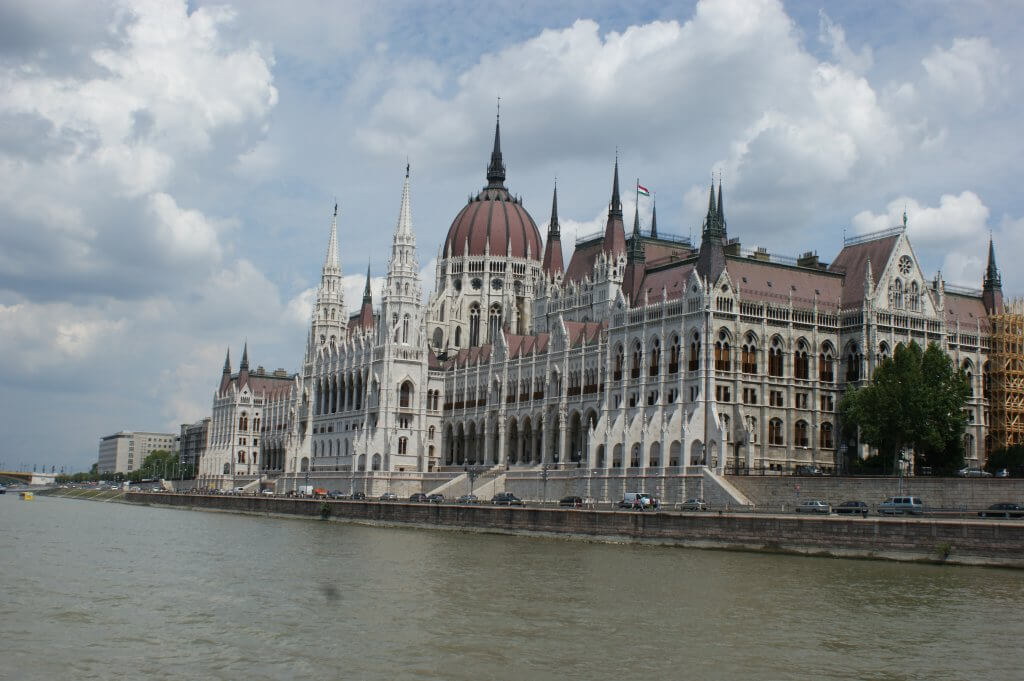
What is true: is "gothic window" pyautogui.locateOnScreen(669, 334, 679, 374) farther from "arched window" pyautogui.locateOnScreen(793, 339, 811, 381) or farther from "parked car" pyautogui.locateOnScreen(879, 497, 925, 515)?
"parked car" pyautogui.locateOnScreen(879, 497, 925, 515)

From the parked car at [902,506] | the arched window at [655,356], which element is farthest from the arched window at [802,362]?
the parked car at [902,506]

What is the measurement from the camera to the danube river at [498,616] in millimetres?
30359

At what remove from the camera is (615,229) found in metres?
116

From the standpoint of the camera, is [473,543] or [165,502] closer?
[473,543]

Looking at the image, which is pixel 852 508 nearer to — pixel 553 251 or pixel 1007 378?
pixel 1007 378

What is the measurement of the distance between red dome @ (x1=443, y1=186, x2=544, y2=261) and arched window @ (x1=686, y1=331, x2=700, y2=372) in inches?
2399

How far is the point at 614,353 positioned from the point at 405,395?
38.8 m

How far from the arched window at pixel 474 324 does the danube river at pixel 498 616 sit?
8559cm

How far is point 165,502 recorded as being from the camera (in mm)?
139500

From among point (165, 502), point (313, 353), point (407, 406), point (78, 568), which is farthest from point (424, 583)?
point (313, 353)

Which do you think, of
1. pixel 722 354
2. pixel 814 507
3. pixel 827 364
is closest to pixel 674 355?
pixel 722 354

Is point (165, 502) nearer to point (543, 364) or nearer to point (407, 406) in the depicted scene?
point (407, 406)

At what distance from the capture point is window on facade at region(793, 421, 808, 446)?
8994 cm

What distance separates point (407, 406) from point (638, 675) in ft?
336
